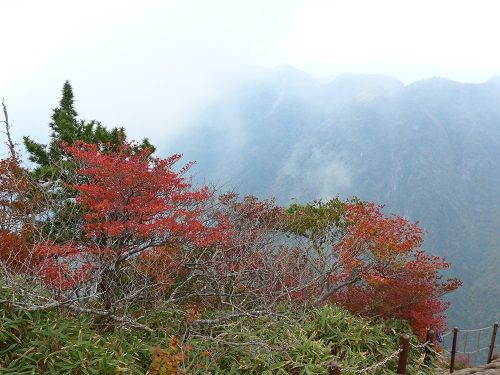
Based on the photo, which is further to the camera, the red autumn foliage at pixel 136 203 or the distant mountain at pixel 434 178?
the distant mountain at pixel 434 178

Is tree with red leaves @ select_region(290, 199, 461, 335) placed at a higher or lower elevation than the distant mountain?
lower

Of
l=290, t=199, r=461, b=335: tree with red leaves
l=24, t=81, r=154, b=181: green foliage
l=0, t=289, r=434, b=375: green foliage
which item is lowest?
l=0, t=289, r=434, b=375: green foliage

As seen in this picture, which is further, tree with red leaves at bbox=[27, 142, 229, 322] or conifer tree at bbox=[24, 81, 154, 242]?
conifer tree at bbox=[24, 81, 154, 242]

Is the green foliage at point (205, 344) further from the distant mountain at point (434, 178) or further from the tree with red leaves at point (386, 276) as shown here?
the distant mountain at point (434, 178)

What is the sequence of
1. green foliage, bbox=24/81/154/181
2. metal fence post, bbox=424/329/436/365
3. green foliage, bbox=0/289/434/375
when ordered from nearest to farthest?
green foliage, bbox=0/289/434/375 → metal fence post, bbox=424/329/436/365 → green foliage, bbox=24/81/154/181

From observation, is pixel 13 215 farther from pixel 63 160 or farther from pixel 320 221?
pixel 320 221

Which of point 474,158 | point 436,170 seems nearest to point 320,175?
point 436,170

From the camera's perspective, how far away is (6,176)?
39.4ft

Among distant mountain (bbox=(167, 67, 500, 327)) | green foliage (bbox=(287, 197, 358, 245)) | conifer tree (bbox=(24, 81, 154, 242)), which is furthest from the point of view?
distant mountain (bbox=(167, 67, 500, 327))

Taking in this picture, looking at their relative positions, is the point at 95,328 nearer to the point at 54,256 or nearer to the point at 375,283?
the point at 54,256

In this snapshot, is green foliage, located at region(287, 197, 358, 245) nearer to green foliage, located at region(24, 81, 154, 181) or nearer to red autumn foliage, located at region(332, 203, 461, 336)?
red autumn foliage, located at region(332, 203, 461, 336)

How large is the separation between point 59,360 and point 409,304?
28.7 feet

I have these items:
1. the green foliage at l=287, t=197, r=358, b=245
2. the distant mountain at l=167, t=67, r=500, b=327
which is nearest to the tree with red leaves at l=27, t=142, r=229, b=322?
the green foliage at l=287, t=197, r=358, b=245

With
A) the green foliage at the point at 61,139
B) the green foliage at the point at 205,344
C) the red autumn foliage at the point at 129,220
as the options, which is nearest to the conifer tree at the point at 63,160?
the green foliage at the point at 61,139
